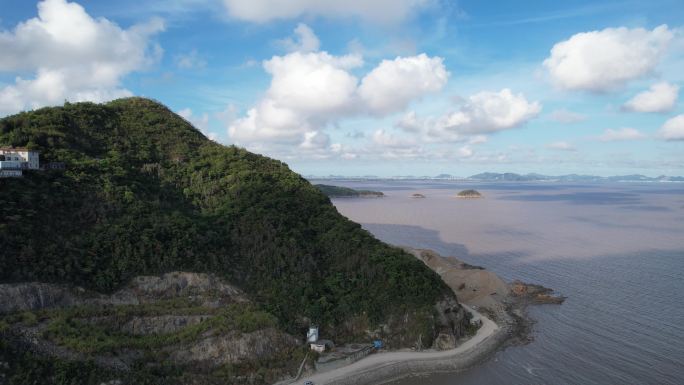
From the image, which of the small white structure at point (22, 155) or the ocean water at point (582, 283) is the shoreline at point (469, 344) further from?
the small white structure at point (22, 155)

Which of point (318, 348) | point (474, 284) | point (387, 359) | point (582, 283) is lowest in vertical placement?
point (387, 359)

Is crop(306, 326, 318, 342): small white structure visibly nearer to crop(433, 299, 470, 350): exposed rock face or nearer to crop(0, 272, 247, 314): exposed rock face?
crop(0, 272, 247, 314): exposed rock face

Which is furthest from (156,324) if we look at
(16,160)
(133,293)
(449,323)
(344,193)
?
(344,193)

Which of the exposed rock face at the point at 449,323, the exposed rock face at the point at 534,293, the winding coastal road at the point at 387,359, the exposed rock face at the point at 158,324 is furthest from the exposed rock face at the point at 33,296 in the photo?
the exposed rock face at the point at 534,293

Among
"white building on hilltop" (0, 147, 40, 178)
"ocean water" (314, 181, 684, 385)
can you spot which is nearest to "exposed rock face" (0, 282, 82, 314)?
"white building on hilltop" (0, 147, 40, 178)

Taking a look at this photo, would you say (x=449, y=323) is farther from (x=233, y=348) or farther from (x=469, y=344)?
(x=233, y=348)
